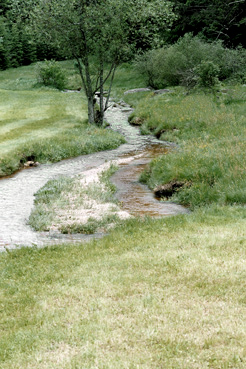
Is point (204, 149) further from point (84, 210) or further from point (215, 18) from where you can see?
point (215, 18)

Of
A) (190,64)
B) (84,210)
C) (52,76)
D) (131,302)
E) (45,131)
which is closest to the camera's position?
(131,302)

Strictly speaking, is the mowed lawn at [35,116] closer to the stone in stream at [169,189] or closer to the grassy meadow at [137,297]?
the stone in stream at [169,189]

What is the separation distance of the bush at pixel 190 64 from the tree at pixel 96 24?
7659 millimetres

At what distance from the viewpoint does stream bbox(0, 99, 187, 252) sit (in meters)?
9.85

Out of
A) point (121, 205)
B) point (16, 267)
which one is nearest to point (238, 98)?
point (121, 205)

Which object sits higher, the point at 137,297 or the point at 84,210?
the point at 137,297

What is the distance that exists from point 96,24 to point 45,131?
6865 mm

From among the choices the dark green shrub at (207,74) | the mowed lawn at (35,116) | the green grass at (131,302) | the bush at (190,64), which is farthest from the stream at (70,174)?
the bush at (190,64)

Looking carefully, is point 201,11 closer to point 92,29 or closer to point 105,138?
point 92,29

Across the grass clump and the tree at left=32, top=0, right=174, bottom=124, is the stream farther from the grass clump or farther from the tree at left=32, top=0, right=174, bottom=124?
the tree at left=32, top=0, right=174, bottom=124

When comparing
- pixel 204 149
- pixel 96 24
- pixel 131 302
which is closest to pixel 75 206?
pixel 204 149

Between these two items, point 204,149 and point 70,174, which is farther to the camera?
point 70,174

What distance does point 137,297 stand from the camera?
579 cm

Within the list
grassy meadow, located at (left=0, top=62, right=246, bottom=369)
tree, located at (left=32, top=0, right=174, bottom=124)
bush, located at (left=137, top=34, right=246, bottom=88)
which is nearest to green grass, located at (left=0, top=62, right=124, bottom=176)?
tree, located at (left=32, top=0, right=174, bottom=124)
